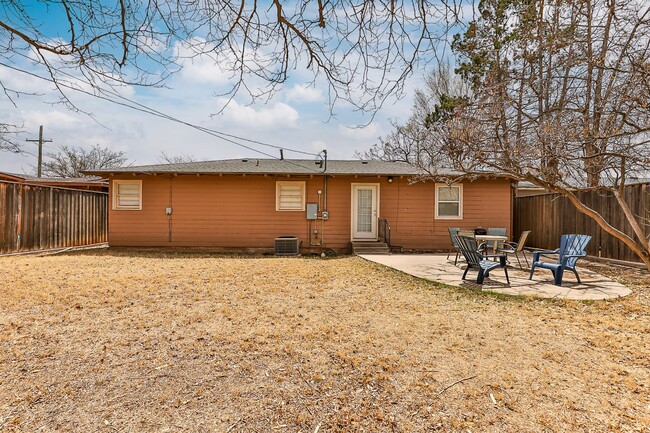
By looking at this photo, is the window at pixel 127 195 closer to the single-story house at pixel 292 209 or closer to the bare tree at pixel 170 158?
the single-story house at pixel 292 209

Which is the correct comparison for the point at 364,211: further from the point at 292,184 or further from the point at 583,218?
the point at 583,218

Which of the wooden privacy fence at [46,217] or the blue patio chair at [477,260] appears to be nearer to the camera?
the blue patio chair at [477,260]

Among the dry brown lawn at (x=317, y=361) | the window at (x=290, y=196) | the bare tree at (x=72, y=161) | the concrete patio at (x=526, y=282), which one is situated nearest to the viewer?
the dry brown lawn at (x=317, y=361)

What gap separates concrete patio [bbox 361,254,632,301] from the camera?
5.32 metres

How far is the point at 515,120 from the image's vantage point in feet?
24.2

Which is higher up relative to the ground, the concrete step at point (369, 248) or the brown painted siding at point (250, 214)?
the brown painted siding at point (250, 214)

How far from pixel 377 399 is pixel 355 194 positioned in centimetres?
934

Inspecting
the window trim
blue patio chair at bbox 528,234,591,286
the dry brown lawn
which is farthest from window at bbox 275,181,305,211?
blue patio chair at bbox 528,234,591,286

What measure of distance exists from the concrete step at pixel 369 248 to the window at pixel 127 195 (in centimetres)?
683

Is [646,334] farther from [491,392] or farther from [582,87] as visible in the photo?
[582,87]

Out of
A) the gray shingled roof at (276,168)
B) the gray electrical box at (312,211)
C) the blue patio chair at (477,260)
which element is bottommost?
the blue patio chair at (477,260)

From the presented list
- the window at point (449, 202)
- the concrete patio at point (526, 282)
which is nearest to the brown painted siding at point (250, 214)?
the window at point (449, 202)

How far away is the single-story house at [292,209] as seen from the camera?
11.4 meters

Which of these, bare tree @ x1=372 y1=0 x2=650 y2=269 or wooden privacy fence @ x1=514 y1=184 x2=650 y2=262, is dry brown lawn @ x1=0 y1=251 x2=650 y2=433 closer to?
bare tree @ x1=372 y1=0 x2=650 y2=269
